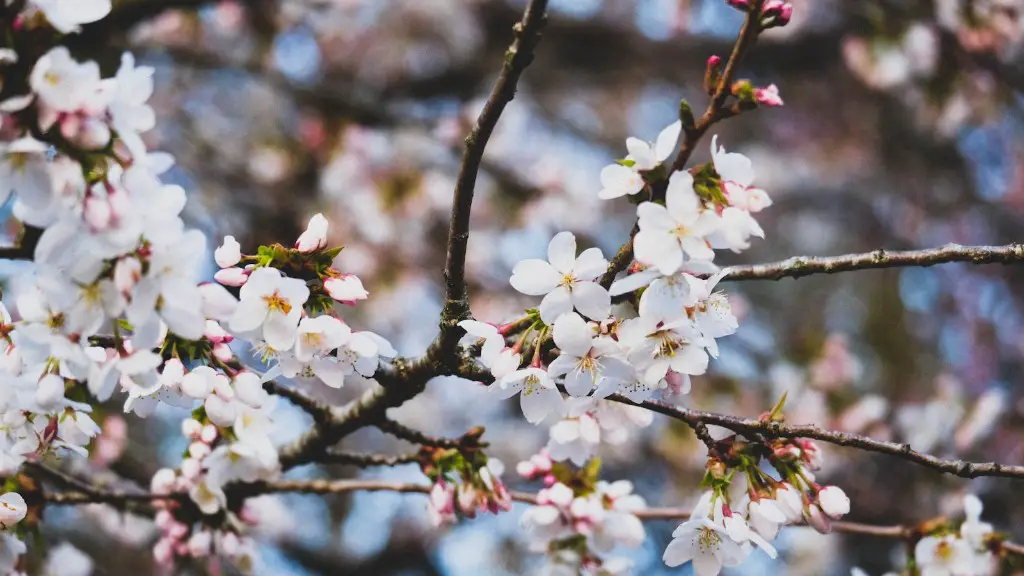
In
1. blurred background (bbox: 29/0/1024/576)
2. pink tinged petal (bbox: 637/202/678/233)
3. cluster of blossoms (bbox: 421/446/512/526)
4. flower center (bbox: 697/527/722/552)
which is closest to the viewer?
pink tinged petal (bbox: 637/202/678/233)

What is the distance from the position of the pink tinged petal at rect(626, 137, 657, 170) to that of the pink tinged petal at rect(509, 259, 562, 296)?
8.7 inches

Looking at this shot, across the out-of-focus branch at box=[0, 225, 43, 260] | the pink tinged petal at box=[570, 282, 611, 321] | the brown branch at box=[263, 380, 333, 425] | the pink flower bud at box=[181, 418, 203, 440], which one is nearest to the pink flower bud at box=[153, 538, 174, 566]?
the pink flower bud at box=[181, 418, 203, 440]

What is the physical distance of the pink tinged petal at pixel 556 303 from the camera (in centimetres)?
126

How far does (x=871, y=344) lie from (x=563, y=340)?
694 centimetres

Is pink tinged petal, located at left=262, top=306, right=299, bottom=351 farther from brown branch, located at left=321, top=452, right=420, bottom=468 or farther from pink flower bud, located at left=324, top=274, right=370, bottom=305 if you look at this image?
brown branch, located at left=321, top=452, right=420, bottom=468

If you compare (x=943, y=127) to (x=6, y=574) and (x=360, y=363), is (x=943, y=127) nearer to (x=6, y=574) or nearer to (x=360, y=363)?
(x=360, y=363)

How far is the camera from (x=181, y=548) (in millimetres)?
1953

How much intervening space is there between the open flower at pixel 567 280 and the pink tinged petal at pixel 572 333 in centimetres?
2

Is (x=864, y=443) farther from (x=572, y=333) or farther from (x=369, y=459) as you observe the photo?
(x=369, y=459)

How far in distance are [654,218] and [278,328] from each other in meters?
0.63

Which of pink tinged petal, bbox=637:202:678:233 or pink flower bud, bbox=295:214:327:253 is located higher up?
pink tinged petal, bbox=637:202:678:233

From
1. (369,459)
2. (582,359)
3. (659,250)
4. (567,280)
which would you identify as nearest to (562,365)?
(582,359)

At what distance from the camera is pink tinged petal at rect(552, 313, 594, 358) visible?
1.25 meters

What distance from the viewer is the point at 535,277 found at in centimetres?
131
